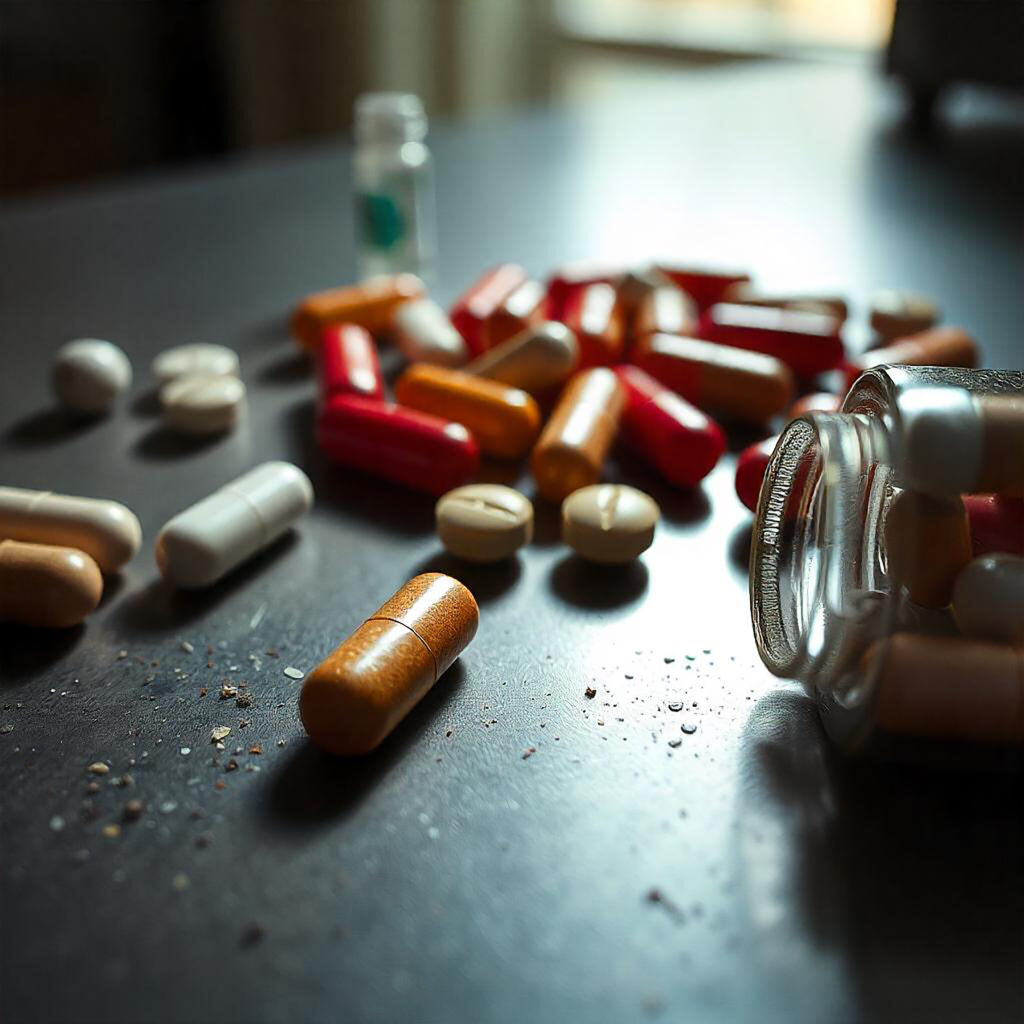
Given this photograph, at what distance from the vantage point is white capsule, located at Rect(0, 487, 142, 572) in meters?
0.95

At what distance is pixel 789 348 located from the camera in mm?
1329

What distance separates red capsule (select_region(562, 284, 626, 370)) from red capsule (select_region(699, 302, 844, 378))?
0.12m

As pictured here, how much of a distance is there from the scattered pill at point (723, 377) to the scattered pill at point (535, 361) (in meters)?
0.10

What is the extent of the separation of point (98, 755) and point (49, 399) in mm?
697

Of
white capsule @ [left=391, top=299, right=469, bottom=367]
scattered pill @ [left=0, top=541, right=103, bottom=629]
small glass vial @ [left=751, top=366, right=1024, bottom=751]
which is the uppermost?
small glass vial @ [left=751, top=366, right=1024, bottom=751]

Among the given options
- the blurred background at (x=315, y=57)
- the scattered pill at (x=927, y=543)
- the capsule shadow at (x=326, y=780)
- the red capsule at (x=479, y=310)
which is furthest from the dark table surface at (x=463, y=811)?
the blurred background at (x=315, y=57)

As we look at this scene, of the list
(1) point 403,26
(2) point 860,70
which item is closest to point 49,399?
(2) point 860,70

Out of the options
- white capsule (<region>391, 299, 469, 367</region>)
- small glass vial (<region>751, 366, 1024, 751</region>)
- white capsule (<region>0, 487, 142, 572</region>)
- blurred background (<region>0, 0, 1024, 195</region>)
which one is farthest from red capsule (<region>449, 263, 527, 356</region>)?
blurred background (<region>0, 0, 1024, 195</region>)

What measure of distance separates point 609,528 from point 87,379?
2.20 feet

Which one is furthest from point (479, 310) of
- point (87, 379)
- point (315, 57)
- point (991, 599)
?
point (315, 57)

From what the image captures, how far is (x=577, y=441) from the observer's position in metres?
1.09

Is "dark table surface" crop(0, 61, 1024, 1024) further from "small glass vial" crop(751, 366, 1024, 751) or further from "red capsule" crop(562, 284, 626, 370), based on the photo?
"red capsule" crop(562, 284, 626, 370)

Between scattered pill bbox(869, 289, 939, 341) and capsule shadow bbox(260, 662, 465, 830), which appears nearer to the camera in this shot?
capsule shadow bbox(260, 662, 465, 830)

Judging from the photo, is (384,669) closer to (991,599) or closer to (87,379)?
(991,599)
